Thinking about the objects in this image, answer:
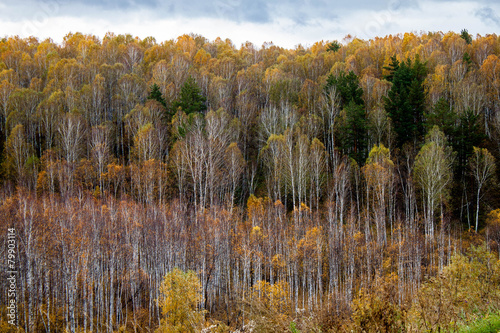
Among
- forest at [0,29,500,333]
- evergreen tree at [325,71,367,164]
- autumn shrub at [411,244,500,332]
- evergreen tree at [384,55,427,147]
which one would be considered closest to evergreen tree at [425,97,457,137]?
forest at [0,29,500,333]

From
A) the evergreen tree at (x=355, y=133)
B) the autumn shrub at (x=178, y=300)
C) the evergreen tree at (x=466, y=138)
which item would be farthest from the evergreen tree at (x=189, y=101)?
the evergreen tree at (x=466, y=138)

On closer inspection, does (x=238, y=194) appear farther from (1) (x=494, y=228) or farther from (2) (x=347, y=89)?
(1) (x=494, y=228)

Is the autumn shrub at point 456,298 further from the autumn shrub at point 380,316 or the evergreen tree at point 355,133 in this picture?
the evergreen tree at point 355,133

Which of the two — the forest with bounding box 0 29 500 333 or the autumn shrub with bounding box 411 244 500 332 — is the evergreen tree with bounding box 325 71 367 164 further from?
the autumn shrub with bounding box 411 244 500 332

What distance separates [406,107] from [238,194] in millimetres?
29084

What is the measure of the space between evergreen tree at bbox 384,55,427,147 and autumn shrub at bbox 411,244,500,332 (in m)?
28.6

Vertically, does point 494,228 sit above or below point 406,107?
below

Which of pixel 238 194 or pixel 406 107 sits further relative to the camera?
pixel 406 107

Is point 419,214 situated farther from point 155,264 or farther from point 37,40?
point 37,40

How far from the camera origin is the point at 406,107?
52.8 metres

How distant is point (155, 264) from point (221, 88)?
137ft

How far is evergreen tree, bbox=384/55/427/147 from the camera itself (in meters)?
52.8

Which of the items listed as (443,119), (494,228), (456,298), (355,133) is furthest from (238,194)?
(456,298)

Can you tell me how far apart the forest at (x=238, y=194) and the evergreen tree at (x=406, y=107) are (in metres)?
0.29
